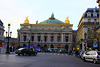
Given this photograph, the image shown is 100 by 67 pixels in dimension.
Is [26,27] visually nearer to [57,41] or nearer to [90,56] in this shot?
[57,41]

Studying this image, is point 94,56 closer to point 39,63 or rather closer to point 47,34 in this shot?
point 39,63

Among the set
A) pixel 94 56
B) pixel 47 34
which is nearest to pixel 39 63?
pixel 94 56

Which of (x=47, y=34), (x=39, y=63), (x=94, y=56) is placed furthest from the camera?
(x=47, y=34)

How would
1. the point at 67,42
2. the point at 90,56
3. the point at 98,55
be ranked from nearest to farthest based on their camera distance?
1. the point at 98,55
2. the point at 90,56
3. the point at 67,42

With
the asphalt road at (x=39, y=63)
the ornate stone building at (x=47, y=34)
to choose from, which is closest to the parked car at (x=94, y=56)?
the asphalt road at (x=39, y=63)

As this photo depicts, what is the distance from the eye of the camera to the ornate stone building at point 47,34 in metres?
134

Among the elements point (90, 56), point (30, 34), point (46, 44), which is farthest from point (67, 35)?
point (90, 56)

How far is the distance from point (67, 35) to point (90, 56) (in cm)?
11157

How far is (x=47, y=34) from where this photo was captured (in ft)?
446

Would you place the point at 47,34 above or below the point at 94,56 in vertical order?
above

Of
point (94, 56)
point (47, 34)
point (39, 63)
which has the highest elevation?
point (47, 34)

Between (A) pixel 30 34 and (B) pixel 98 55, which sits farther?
(A) pixel 30 34

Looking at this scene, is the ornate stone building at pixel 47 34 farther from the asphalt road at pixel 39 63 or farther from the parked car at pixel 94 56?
the parked car at pixel 94 56

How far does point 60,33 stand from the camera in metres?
135
